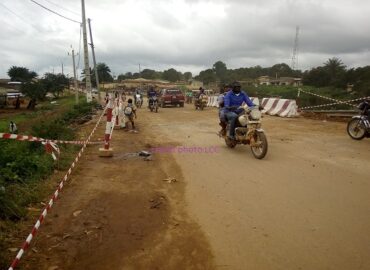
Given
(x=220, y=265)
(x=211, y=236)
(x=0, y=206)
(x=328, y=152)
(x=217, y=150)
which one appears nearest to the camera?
(x=220, y=265)

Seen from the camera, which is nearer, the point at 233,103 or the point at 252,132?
the point at 252,132

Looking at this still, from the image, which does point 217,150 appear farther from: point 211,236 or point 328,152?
point 211,236

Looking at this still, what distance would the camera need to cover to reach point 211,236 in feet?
14.5

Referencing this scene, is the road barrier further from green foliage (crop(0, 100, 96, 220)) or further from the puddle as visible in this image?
the puddle

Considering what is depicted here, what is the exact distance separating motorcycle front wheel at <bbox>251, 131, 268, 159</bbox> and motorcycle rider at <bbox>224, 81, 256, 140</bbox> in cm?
101

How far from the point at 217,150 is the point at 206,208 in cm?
471

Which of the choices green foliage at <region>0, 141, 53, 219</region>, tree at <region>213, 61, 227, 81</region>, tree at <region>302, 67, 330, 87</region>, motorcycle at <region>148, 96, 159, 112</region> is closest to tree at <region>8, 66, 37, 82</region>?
tree at <region>213, 61, 227, 81</region>

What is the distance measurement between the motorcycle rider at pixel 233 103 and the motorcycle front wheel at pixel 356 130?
3.81 meters

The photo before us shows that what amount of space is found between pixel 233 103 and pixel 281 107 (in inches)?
428

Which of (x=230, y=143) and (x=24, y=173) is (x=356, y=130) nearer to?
(x=230, y=143)

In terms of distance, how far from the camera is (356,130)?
37.2 ft

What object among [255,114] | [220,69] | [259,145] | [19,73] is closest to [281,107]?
[255,114]

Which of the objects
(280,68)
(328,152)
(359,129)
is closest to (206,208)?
(328,152)

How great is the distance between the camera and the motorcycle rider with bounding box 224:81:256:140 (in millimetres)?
9882
